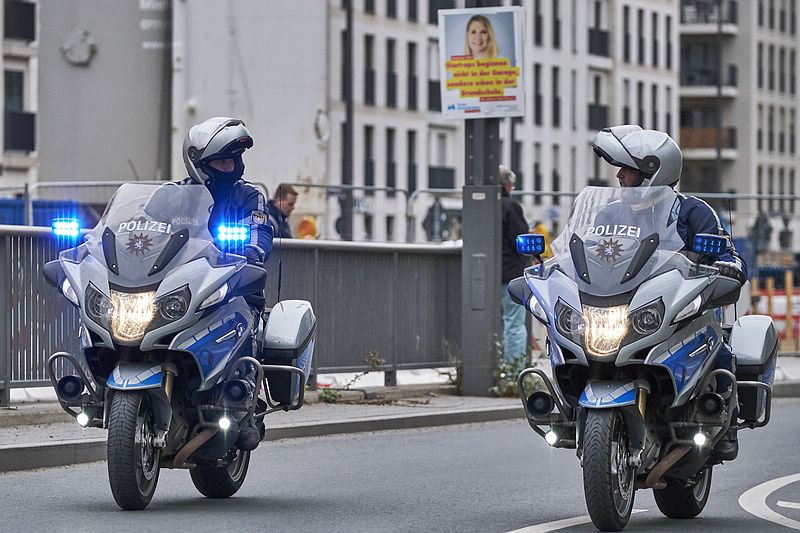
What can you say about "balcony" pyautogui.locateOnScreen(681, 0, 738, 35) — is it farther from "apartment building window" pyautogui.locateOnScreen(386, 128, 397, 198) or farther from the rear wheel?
the rear wheel

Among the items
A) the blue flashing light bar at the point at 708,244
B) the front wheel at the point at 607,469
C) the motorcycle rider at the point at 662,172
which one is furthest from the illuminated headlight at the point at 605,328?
the motorcycle rider at the point at 662,172

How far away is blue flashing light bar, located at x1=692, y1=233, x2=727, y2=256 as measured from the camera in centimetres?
951

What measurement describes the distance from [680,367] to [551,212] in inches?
1094

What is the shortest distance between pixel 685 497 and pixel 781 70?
10323cm

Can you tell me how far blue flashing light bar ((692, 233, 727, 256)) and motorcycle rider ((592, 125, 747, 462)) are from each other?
1.08 feet

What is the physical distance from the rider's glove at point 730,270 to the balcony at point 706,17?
95.8m

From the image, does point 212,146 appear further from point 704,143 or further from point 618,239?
point 704,143

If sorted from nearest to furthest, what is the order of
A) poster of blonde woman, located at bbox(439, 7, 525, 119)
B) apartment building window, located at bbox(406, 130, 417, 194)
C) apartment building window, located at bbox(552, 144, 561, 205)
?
poster of blonde woman, located at bbox(439, 7, 525, 119) < apartment building window, located at bbox(406, 130, 417, 194) < apartment building window, located at bbox(552, 144, 561, 205)

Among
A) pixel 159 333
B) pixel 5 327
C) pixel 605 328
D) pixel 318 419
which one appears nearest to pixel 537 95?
pixel 318 419

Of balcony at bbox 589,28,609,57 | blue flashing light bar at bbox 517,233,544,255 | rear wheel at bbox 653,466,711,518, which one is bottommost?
rear wheel at bbox 653,466,711,518

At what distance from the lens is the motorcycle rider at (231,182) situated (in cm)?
1038

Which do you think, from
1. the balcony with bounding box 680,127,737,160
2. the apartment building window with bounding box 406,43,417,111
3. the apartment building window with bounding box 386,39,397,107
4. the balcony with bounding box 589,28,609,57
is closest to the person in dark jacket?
the apartment building window with bounding box 386,39,397,107

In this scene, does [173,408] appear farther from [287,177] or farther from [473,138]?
[287,177]

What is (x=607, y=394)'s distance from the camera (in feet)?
30.7
